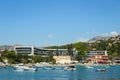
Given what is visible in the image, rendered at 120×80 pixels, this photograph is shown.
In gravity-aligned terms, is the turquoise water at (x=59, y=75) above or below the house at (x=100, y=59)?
below

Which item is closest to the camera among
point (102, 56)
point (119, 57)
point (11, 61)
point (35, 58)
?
point (11, 61)

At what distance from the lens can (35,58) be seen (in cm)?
16688

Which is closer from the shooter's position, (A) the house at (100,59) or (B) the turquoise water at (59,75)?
(B) the turquoise water at (59,75)

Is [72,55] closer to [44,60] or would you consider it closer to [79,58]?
[79,58]

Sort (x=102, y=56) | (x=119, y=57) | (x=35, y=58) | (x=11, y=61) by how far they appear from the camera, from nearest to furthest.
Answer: (x=11, y=61) < (x=35, y=58) < (x=102, y=56) < (x=119, y=57)

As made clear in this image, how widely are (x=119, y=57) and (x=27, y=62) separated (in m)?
59.7

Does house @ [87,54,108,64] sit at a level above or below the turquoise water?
above

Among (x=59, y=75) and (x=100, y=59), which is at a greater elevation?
(x=100, y=59)

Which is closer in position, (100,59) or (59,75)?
(59,75)

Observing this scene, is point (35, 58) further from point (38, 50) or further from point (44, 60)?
point (38, 50)

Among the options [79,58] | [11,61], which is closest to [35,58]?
[11,61]

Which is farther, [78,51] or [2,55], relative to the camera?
[78,51]

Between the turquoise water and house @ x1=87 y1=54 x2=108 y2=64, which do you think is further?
house @ x1=87 y1=54 x2=108 y2=64

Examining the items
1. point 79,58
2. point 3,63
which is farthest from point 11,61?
point 79,58
